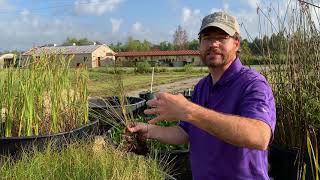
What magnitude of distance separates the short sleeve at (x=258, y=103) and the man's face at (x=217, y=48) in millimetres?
215

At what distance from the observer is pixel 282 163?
4.24 m

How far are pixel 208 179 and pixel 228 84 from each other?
468 millimetres

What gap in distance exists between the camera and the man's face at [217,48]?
7.10 feet

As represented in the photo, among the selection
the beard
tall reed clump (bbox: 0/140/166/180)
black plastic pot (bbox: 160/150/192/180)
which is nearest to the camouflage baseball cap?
the beard

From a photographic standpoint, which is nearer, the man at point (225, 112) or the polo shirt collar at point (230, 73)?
the man at point (225, 112)

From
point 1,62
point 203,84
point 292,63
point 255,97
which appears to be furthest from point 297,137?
point 1,62

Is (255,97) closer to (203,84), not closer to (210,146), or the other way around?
(210,146)

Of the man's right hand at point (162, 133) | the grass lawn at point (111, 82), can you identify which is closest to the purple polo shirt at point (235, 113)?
the man's right hand at point (162, 133)

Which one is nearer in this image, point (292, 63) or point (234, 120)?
point (234, 120)

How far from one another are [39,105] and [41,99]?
6 cm

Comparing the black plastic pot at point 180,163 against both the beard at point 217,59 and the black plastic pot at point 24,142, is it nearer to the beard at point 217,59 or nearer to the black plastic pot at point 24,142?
the black plastic pot at point 24,142

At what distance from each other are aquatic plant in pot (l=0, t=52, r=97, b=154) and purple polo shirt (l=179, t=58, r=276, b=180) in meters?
2.55

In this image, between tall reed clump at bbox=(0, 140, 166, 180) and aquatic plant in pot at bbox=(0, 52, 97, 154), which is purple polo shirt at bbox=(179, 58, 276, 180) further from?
aquatic plant in pot at bbox=(0, 52, 97, 154)

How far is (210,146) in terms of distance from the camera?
86.2 inches
